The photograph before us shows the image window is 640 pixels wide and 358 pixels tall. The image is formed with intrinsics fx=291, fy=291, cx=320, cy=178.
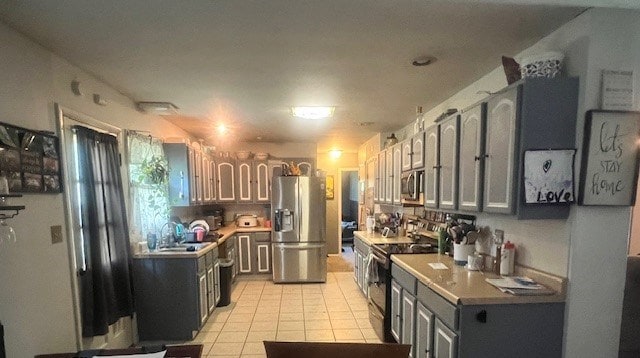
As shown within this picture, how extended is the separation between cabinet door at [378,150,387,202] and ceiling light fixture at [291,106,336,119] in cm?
109

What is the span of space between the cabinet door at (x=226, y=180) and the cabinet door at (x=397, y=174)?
282cm

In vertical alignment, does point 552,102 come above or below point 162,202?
above

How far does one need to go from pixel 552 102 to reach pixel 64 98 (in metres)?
3.07

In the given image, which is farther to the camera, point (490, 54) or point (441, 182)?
point (441, 182)

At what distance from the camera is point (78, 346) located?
206 centimetres

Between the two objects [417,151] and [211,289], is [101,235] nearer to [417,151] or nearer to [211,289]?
[211,289]

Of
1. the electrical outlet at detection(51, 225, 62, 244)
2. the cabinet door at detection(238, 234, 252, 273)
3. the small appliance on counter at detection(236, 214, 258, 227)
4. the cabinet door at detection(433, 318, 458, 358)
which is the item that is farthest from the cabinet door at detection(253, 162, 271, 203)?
the cabinet door at detection(433, 318, 458, 358)

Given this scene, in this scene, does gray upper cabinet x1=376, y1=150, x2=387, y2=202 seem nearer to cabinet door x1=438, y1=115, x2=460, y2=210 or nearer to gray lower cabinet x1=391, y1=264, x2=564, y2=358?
cabinet door x1=438, y1=115, x2=460, y2=210

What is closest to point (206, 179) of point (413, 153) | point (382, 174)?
point (382, 174)

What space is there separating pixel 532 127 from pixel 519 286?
930mm

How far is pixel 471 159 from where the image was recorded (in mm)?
1999

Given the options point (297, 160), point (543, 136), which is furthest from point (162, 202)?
point (543, 136)

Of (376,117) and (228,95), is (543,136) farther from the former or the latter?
(228,95)

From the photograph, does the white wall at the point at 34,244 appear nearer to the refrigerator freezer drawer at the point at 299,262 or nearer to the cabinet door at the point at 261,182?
the refrigerator freezer drawer at the point at 299,262
